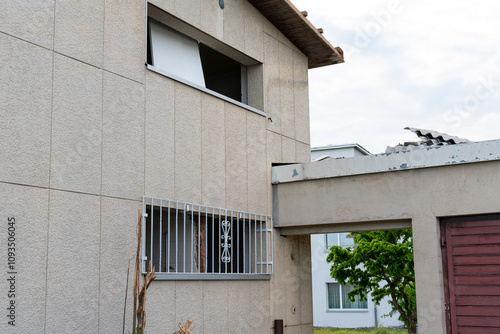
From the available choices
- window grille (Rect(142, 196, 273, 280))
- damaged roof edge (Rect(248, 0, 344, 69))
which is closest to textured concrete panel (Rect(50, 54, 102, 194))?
window grille (Rect(142, 196, 273, 280))

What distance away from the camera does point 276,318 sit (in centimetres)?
944

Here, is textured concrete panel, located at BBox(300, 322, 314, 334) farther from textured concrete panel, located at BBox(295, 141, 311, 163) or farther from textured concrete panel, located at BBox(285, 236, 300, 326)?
textured concrete panel, located at BBox(295, 141, 311, 163)

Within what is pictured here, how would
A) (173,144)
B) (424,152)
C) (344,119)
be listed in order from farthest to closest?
(344,119), (424,152), (173,144)

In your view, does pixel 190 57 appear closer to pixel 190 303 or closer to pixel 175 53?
pixel 175 53

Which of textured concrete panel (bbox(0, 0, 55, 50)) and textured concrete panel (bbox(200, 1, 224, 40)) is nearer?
textured concrete panel (bbox(0, 0, 55, 50))

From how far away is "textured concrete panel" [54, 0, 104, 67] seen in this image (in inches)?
251

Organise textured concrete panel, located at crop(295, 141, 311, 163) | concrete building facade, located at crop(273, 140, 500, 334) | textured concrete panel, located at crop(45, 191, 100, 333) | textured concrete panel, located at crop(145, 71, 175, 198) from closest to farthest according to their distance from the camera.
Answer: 1. textured concrete panel, located at crop(45, 191, 100, 333)
2. textured concrete panel, located at crop(145, 71, 175, 198)
3. concrete building facade, located at crop(273, 140, 500, 334)
4. textured concrete panel, located at crop(295, 141, 311, 163)

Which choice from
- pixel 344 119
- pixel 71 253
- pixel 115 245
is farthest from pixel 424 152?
pixel 344 119

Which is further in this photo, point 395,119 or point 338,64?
point 395,119

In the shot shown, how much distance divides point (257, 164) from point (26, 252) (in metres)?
4.49

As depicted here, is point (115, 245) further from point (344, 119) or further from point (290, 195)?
point (344, 119)

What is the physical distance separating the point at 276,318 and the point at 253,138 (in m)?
2.83

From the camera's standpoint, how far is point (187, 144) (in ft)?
26.5

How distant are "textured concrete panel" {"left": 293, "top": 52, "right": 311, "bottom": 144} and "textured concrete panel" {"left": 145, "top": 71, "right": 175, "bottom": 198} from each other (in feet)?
11.4
